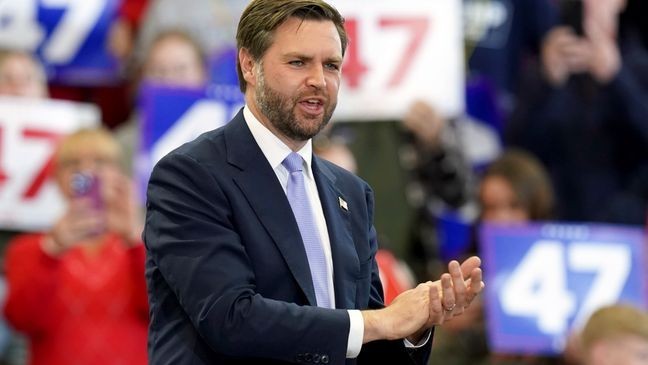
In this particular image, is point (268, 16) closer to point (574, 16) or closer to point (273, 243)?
point (273, 243)

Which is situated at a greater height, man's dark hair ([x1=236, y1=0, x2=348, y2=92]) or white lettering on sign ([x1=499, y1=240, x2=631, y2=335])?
man's dark hair ([x1=236, y1=0, x2=348, y2=92])

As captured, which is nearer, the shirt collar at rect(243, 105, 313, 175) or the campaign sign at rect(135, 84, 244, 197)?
the shirt collar at rect(243, 105, 313, 175)

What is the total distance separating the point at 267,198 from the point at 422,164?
11.3 ft

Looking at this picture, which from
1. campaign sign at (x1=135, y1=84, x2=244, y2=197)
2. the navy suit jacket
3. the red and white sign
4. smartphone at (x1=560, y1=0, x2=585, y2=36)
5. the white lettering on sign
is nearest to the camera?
the navy suit jacket

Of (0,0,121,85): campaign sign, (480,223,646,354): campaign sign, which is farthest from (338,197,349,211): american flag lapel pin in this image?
(0,0,121,85): campaign sign

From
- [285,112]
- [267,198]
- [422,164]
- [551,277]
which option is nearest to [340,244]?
[267,198]

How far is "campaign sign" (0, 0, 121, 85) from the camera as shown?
6.03 meters

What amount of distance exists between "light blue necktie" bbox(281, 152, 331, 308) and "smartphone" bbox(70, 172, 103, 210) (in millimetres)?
2096

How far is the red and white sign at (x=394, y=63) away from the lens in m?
5.90

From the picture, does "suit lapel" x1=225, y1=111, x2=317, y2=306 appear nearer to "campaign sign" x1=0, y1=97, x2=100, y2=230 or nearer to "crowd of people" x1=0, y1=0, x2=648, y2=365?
"crowd of people" x1=0, y1=0, x2=648, y2=365

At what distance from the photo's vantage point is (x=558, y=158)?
254 inches

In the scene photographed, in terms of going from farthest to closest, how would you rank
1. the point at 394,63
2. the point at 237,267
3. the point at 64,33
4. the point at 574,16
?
1. the point at 574,16
2. the point at 64,33
3. the point at 394,63
4. the point at 237,267

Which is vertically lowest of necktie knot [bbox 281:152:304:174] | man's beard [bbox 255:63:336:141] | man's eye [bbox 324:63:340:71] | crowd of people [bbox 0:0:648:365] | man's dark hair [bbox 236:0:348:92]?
crowd of people [bbox 0:0:648:365]

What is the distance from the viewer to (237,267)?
2.64 m
